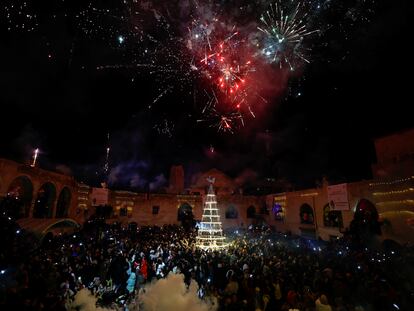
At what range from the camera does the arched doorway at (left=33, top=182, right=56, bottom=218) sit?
20453 millimetres

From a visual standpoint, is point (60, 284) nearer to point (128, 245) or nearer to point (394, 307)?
point (128, 245)

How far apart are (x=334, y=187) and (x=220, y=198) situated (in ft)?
60.6

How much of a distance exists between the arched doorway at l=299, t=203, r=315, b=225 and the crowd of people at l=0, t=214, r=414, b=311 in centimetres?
1048

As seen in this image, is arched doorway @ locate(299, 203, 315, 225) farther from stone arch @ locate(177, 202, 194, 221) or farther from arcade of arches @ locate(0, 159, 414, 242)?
stone arch @ locate(177, 202, 194, 221)

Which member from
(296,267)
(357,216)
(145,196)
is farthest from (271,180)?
(296,267)

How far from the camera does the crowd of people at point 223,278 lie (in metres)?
7.70

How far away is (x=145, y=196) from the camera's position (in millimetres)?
34188

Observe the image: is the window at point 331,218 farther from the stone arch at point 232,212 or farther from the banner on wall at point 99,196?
the banner on wall at point 99,196

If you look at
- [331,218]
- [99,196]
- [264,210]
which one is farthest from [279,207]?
[99,196]

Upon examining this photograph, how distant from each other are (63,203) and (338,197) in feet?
75.8

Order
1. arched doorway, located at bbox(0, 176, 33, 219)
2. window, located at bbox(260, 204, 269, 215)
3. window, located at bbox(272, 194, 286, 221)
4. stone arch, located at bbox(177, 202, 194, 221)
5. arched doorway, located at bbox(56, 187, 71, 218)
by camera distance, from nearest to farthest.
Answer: arched doorway, located at bbox(0, 176, 33, 219)
arched doorway, located at bbox(56, 187, 71, 218)
window, located at bbox(272, 194, 286, 221)
stone arch, located at bbox(177, 202, 194, 221)
window, located at bbox(260, 204, 269, 215)

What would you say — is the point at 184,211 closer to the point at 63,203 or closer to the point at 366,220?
the point at 63,203

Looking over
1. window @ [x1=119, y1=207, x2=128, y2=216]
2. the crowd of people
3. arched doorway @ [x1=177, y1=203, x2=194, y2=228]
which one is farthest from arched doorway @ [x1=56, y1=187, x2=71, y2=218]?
arched doorway @ [x1=177, y1=203, x2=194, y2=228]

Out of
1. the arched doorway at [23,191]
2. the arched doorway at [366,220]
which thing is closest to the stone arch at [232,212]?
the arched doorway at [366,220]
